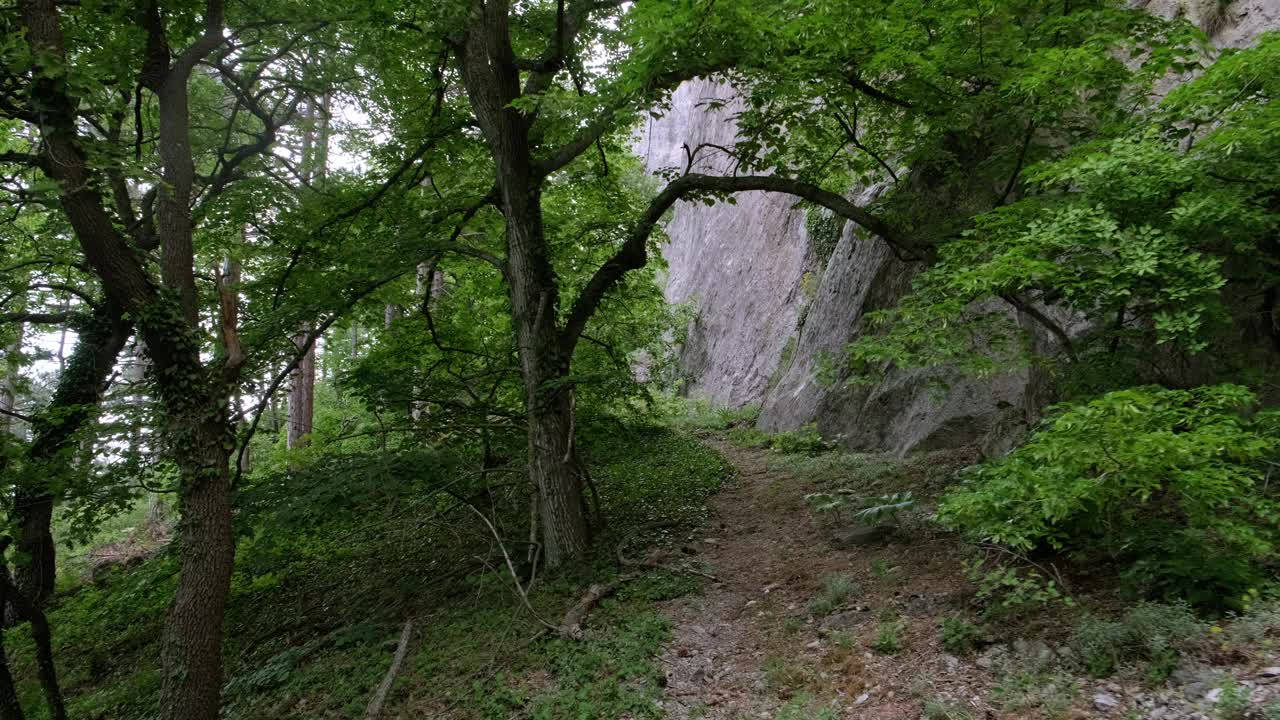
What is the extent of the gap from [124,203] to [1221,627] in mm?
11180

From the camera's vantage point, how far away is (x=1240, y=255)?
496 cm

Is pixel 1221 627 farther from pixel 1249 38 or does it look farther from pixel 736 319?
pixel 736 319

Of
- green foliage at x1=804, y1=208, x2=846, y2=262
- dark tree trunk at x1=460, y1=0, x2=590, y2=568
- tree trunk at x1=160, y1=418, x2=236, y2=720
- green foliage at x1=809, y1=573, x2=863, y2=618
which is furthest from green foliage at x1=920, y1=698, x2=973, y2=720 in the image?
green foliage at x1=804, y1=208, x2=846, y2=262

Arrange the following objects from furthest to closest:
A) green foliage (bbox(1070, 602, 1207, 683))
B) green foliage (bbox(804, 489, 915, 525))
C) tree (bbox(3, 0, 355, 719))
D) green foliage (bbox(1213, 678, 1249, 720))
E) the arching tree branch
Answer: the arching tree branch → green foliage (bbox(804, 489, 915, 525)) → tree (bbox(3, 0, 355, 719)) → green foliage (bbox(1070, 602, 1207, 683)) → green foliage (bbox(1213, 678, 1249, 720))

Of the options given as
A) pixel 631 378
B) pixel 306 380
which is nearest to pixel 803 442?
pixel 631 378

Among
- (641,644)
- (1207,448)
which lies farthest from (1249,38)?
(641,644)

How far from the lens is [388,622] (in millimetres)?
7508

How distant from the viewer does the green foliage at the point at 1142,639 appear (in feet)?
11.9

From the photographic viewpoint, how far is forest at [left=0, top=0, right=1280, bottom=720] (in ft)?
13.2

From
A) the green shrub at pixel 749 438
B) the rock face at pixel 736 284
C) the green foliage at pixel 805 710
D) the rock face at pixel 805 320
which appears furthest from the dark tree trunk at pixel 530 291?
the rock face at pixel 736 284

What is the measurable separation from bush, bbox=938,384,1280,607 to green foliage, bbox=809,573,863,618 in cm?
158

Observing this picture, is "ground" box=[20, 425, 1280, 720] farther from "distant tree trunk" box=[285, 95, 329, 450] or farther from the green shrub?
"distant tree trunk" box=[285, 95, 329, 450]

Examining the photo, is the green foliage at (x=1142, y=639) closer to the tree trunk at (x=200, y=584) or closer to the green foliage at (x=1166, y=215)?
the green foliage at (x=1166, y=215)

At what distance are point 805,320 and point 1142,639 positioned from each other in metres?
12.3
